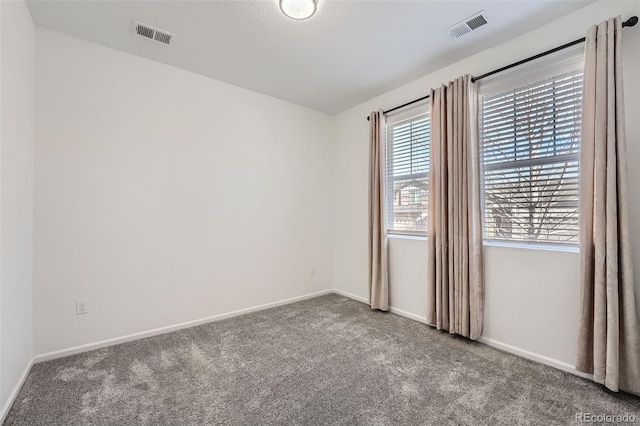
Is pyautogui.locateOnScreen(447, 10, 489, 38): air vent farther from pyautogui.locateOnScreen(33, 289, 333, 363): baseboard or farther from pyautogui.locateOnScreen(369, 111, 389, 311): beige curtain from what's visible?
pyautogui.locateOnScreen(33, 289, 333, 363): baseboard

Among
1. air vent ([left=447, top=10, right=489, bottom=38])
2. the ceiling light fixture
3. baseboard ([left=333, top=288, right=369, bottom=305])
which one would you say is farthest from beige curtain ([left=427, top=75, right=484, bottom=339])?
the ceiling light fixture

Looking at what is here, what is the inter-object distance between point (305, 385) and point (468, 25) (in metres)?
2.98

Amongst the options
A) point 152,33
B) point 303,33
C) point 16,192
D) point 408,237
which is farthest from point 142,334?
point 303,33

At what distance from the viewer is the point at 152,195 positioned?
109 inches

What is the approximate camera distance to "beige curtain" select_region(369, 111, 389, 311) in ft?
11.1

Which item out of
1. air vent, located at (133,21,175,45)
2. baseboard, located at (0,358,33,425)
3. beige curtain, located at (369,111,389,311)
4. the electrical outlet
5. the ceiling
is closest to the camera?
baseboard, located at (0,358,33,425)

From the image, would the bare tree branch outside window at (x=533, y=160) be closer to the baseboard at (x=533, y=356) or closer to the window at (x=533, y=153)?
the window at (x=533, y=153)

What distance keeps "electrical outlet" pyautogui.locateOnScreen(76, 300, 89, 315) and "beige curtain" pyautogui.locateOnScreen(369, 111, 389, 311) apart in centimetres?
283

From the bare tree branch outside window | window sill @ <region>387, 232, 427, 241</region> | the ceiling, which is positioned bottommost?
window sill @ <region>387, 232, 427, 241</region>

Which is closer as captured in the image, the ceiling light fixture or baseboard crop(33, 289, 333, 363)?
the ceiling light fixture

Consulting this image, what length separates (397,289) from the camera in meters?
3.35

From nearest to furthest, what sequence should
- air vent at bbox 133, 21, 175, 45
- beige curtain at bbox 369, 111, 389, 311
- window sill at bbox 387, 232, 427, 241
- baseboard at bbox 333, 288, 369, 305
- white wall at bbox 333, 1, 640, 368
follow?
white wall at bbox 333, 1, 640, 368 → air vent at bbox 133, 21, 175, 45 → window sill at bbox 387, 232, 427, 241 → beige curtain at bbox 369, 111, 389, 311 → baseboard at bbox 333, 288, 369, 305

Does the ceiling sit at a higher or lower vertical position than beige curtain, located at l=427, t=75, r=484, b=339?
higher

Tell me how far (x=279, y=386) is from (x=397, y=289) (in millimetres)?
1865
